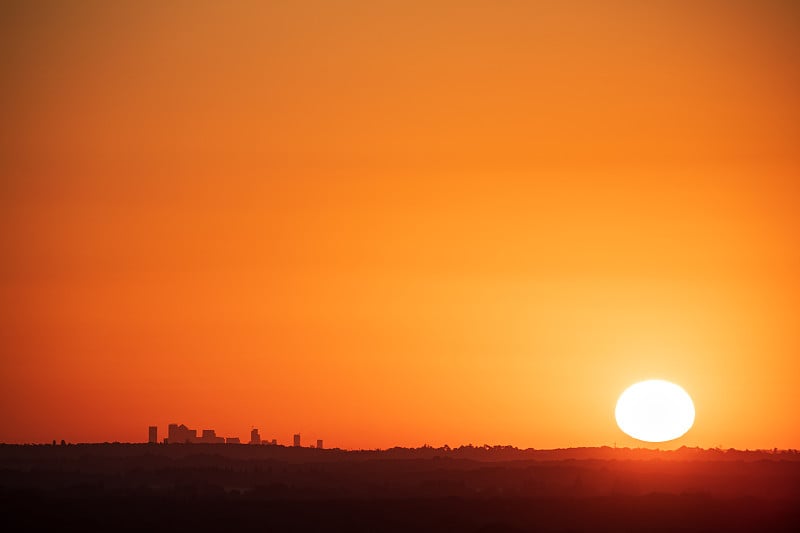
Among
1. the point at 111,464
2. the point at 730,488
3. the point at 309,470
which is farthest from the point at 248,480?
the point at 730,488

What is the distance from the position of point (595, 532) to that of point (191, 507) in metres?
34.0

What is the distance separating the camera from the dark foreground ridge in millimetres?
132125

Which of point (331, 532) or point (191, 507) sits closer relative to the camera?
point (331, 532)

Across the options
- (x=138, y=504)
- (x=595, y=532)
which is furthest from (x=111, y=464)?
(x=595, y=532)

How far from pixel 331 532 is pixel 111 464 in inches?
2274

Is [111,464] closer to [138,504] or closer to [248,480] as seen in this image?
[248,480]

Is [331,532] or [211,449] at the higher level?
[211,449]

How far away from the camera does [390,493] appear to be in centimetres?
14900

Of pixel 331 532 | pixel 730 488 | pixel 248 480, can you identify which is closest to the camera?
pixel 331 532

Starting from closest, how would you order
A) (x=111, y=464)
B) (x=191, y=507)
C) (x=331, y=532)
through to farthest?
(x=331, y=532), (x=191, y=507), (x=111, y=464)

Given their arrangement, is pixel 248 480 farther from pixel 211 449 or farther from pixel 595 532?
pixel 595 532

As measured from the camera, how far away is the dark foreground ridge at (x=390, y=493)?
132125 mm

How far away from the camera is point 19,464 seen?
183500mm

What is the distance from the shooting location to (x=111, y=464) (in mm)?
181250
